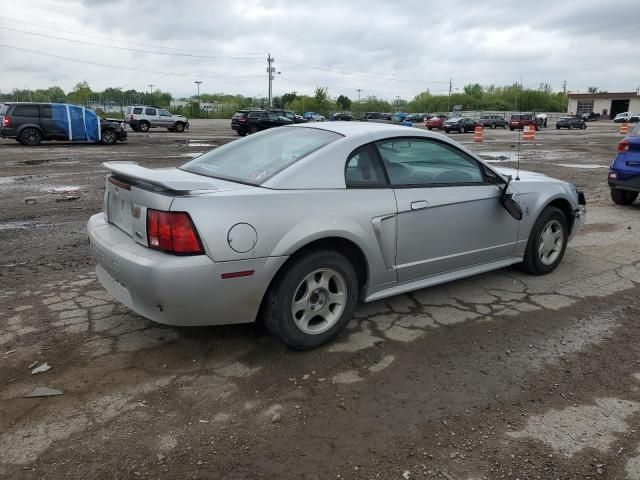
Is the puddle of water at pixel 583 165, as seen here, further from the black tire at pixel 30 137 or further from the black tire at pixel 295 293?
the black tire at pixel 30 137

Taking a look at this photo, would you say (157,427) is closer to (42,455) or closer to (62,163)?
(42,455)

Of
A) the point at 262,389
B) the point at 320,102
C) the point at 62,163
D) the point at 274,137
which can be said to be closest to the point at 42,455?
the point at 262,389

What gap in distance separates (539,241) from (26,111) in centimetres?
2076

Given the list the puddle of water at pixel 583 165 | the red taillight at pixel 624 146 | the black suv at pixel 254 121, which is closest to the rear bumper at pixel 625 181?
the red taillight at pixel 624 146

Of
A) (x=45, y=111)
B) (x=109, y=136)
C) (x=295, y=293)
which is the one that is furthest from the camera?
(x=109, y=136)

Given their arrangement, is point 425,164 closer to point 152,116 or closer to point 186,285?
point 186,285

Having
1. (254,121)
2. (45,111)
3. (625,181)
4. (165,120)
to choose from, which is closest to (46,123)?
(45,111)

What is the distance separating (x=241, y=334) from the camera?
12.2ft

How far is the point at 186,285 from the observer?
2932mm

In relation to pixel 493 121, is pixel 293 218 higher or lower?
lower

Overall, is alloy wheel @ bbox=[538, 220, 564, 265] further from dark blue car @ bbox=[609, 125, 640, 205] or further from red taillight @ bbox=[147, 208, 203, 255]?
dark blue car @ bbox=[609, 125, 640, 205]

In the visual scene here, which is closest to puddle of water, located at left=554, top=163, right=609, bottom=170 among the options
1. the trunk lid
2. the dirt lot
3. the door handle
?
the dirt lot

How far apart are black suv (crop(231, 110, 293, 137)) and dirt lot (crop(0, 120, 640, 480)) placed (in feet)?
86.8

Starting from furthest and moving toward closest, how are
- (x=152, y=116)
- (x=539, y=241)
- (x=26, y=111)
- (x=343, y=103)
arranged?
(x=343, y=103) < (x=152, y=116) < (x=26, y=111) < (x=539, y=241)
